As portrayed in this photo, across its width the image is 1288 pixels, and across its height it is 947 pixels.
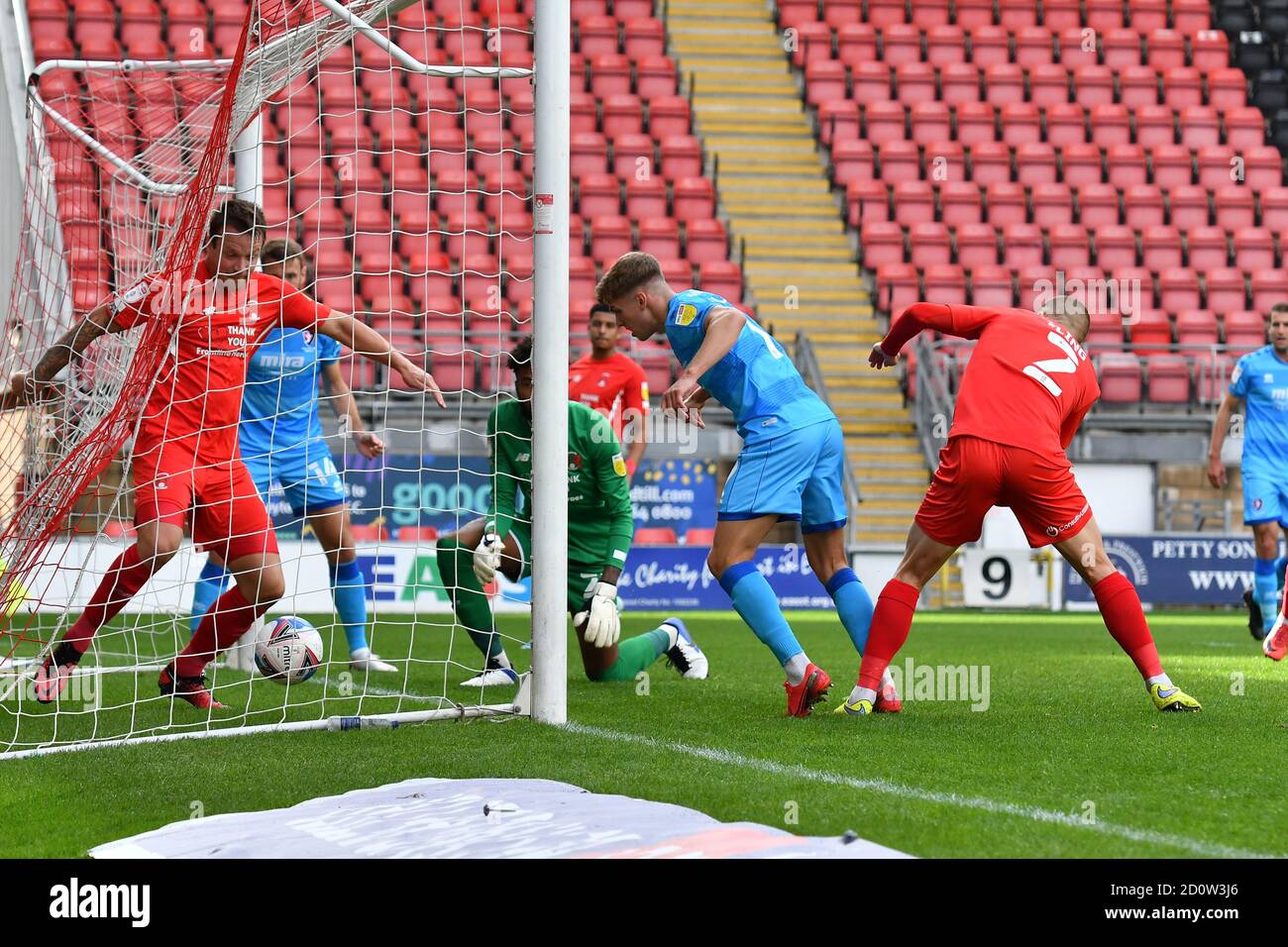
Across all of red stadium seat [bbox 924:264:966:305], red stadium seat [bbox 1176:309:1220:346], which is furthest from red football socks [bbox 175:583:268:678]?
red stadium seat [bbox 1176:309:1220:346]

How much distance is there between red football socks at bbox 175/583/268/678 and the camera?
6156 millimetres

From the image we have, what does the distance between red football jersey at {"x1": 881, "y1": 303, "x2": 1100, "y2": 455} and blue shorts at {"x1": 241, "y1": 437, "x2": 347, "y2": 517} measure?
3.27 meters

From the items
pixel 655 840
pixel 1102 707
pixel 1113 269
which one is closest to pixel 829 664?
pixel 1102 707

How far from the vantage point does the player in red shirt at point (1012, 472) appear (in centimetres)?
536

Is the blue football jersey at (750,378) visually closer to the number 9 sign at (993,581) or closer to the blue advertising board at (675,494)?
the blue advertising board at (675,494)

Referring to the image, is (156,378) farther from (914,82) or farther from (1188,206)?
(914,82)

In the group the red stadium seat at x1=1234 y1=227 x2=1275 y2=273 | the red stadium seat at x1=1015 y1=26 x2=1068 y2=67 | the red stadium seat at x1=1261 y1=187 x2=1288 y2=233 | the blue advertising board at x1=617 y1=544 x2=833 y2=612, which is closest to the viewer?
the blue advertising board at x1=617 y1=544 x2=833 y2=612

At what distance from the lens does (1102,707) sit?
233 inches

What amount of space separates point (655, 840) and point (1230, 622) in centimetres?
1117

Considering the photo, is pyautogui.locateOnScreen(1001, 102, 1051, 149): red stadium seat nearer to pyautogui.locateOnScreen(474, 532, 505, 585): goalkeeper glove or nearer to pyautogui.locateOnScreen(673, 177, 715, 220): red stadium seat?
pyautogui.locateOnScreen(673, 177, 715, 220): red stadium seat

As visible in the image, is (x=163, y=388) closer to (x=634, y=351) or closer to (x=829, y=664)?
(x=829, y=664)

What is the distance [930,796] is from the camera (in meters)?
3.87

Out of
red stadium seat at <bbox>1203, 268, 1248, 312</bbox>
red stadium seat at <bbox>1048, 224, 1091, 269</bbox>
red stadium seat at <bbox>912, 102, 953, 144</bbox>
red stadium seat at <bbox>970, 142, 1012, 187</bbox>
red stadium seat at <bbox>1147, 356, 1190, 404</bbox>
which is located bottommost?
red stadium seat at <bbox>1147, 356, 1190, 404</bbox>

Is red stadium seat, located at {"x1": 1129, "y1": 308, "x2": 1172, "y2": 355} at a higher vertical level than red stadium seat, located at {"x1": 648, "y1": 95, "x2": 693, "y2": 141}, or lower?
lower
